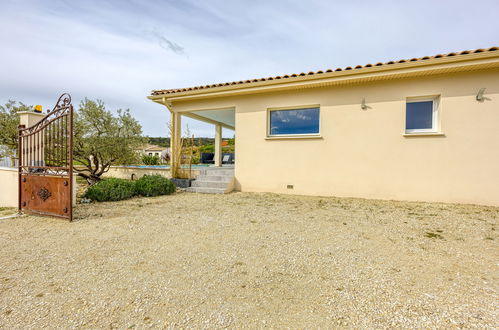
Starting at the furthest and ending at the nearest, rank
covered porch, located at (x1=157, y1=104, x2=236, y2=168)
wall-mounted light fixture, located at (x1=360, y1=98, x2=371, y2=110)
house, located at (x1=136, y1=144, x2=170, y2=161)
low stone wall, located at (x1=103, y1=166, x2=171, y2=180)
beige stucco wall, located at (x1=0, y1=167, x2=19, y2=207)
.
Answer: house, located at (x1=136, y1=144, x2=170, y2=161) < low stone wall, located at (x1=103, y1=166, x2=171, y2=180) < covered porch, located at (x1=157, y1=104, x2=236, y2=168) < wall-mounted light fixture, located at (x1=360, y1=98, x2=371, y2=110) < beige stucco wall, located at (x1=0, y1=167, x2=19, y2=207)

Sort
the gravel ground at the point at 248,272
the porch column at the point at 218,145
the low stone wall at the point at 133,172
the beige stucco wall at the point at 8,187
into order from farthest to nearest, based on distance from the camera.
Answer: the porch column at the point at 218,145 → the low stone wall at the point at 133,172 → the beige stucco wall at the point at 8,187 → the gravel ground at the point at 248,272

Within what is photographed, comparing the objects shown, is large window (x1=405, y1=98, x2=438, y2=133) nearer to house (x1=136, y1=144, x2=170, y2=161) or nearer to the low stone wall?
the low stone wall


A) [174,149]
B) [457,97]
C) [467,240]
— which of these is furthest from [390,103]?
[174,149]

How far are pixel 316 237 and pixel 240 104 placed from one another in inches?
227

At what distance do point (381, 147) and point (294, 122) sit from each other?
267 cm

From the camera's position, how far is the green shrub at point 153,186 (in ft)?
22.9

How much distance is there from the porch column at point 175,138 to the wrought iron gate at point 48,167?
3.78 meters

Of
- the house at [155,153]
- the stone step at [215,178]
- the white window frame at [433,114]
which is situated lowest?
the stone step at [215,178]

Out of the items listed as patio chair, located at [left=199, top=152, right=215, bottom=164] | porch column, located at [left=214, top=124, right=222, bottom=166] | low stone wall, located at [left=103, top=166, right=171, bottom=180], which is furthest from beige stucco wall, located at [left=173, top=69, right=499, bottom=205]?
→ patio chair, located at [left=199, top=152, right=215, bottom=164]

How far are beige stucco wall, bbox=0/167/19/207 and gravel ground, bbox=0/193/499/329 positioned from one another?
2191 millimetres

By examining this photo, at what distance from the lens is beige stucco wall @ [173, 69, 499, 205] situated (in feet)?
18.3

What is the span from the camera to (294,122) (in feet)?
24.7

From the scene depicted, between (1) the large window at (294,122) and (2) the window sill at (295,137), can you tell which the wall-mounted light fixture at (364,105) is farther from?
(2) the window sill at (295,137)

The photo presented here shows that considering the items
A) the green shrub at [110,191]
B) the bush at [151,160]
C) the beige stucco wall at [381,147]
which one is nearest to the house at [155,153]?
the bush at [151,160]
